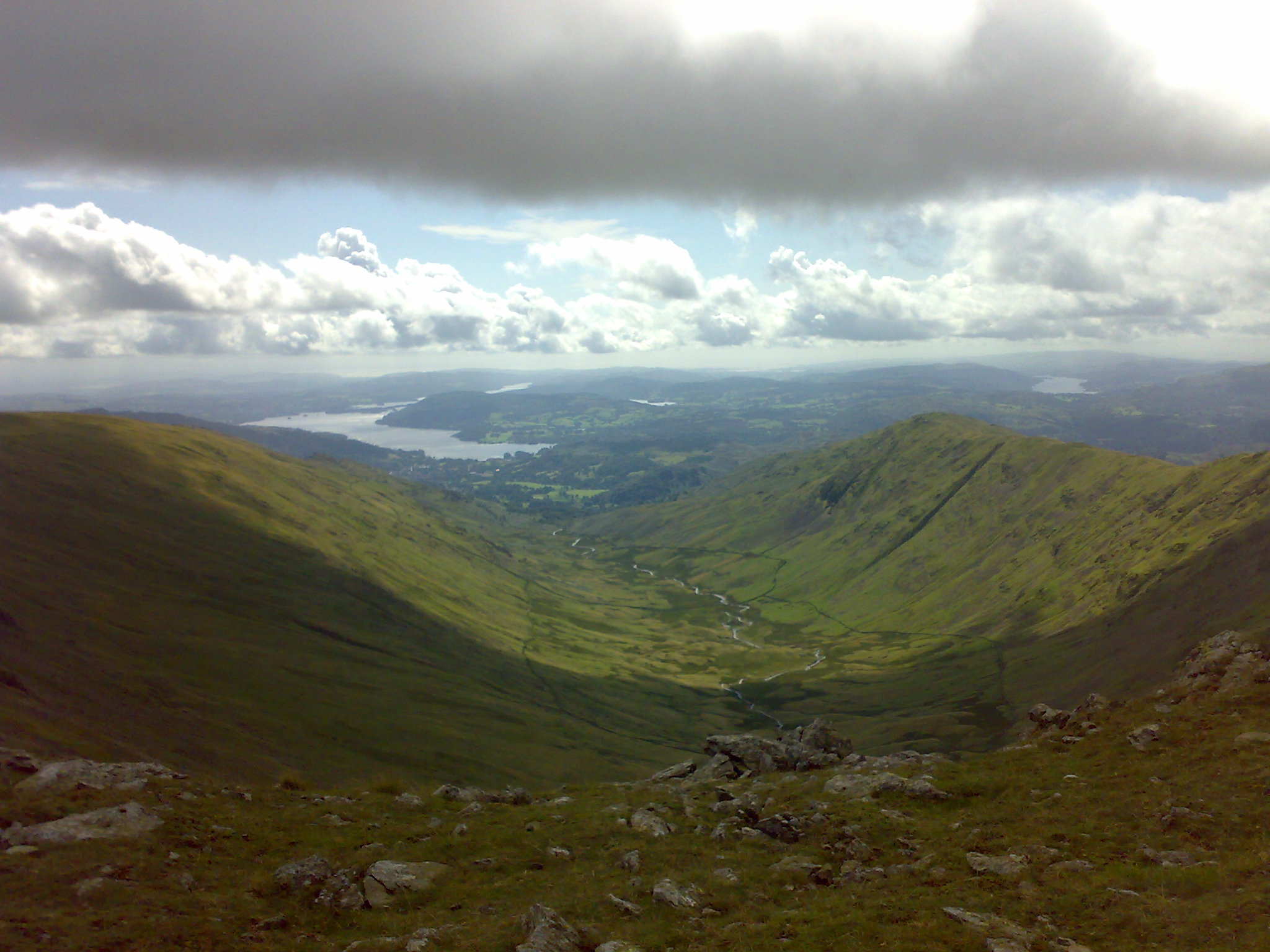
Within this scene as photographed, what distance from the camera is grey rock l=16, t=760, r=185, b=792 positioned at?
3375 cm

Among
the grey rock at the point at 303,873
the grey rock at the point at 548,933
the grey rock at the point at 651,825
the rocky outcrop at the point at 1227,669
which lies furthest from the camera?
Result: the rocky outcrop at the point at 1227,669

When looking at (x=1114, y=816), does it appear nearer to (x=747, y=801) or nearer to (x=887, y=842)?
(x=887, y=842)

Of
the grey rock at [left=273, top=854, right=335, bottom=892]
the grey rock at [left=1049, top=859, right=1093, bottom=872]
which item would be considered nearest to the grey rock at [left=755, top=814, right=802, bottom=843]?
the grey rock at [left=1049, top=859, right=1093, bottom=872]

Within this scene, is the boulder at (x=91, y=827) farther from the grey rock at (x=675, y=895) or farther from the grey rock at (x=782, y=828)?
the grey rock at (x=782, y=828)

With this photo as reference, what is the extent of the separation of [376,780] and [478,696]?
10117 centimetres

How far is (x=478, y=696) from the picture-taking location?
470ft

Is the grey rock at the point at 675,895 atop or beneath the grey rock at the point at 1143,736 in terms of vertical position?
beneath

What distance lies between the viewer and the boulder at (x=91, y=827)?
28.3m

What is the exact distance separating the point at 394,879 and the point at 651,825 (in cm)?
1613

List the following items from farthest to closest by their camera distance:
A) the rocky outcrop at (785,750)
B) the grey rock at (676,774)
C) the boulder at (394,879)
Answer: the grey rock at (676,774), the rocky outcrop at (785,750), the boulder at (394,879)

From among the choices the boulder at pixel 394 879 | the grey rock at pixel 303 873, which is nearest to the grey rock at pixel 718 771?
the boulder at pixel 394 879

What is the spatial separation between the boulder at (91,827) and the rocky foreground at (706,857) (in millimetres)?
117

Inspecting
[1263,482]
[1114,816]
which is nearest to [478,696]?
[1114,816]

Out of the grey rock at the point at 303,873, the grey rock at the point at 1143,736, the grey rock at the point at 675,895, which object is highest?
the grey rock at the point at 303,873
